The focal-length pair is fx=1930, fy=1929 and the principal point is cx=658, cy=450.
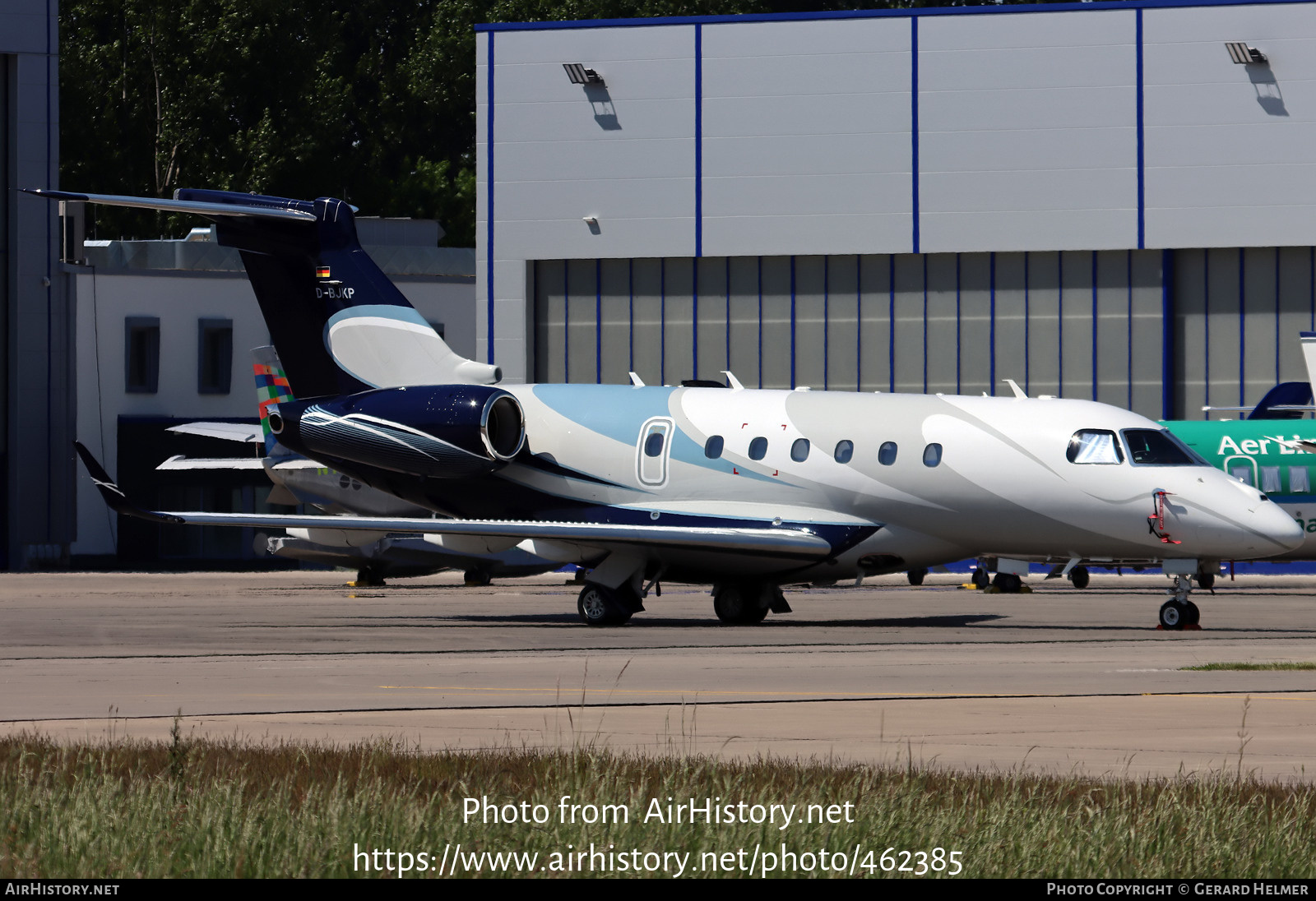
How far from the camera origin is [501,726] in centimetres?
1266

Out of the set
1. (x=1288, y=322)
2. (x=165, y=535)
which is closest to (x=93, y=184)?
(x=165, y=535)

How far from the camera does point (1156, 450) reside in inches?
970

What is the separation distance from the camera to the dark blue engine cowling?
27.5m

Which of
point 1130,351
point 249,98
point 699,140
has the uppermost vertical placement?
point 249,98

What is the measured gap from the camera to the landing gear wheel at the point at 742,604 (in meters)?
27.1

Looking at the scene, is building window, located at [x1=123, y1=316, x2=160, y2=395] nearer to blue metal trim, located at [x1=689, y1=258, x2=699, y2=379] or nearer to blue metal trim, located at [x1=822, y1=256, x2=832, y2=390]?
blue metal trim, located at [x1=689, y1=258, x2=699, y2=379]

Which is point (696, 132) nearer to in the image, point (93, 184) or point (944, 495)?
point (944, 495)

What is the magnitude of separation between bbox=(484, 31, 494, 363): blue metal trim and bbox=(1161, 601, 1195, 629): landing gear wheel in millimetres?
29391

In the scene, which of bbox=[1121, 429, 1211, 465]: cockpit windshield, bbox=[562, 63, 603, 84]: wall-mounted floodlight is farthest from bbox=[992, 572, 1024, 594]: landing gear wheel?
bbox=[562, 63, 603, 84]: wall-mounted floodlight

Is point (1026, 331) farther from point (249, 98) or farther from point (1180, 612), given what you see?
point (249, 98)

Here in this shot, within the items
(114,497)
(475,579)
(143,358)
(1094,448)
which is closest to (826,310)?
(475,579)

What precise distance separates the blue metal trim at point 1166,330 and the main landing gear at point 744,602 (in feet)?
77.1

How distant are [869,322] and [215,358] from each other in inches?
890

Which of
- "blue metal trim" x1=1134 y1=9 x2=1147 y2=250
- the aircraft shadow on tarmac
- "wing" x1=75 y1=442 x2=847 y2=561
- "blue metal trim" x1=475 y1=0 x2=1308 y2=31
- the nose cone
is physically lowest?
the aircraft shadow on tarmac
